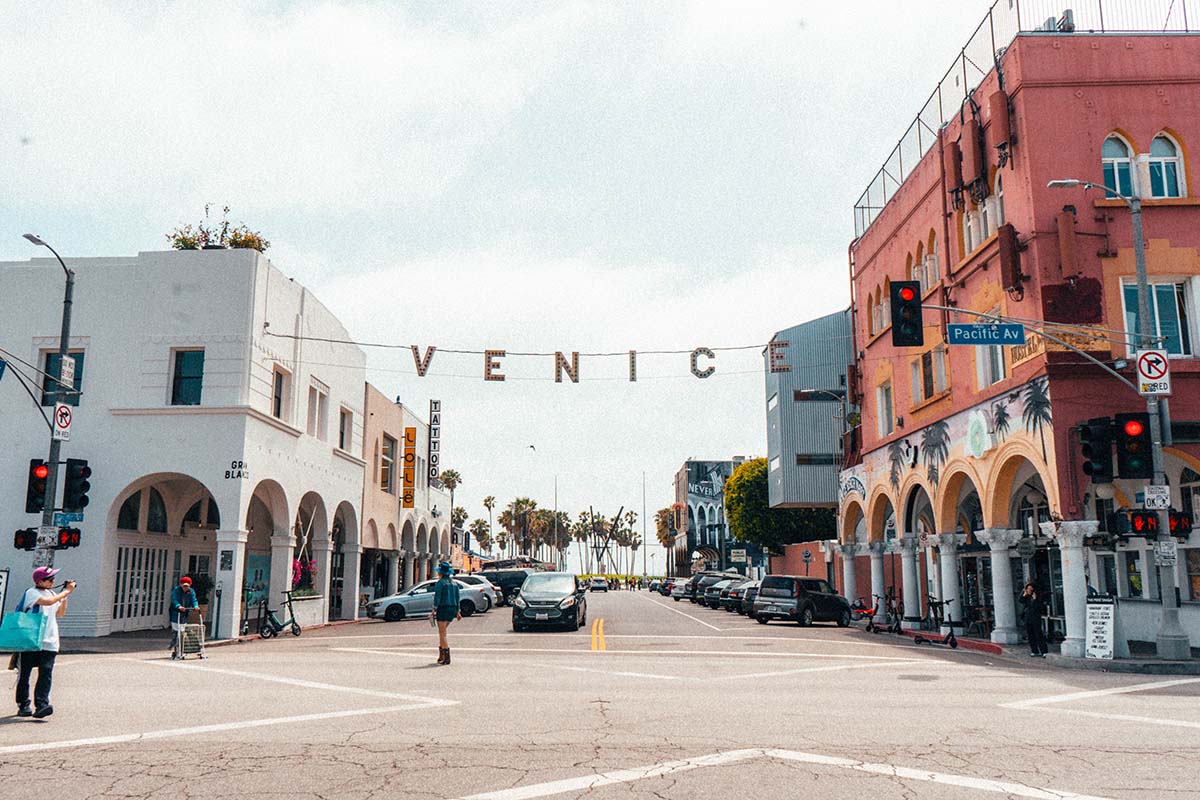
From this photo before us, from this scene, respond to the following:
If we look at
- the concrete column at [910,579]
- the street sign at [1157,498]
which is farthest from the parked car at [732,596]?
the street sign at [1157,498]

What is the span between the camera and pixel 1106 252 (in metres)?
20.7

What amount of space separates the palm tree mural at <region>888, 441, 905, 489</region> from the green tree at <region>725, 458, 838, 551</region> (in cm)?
2438

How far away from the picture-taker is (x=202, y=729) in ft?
32.2

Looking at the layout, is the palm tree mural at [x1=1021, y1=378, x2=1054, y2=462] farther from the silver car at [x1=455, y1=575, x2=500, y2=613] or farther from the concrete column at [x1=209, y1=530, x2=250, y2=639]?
the silver car at [x1=455, y1=575, x2=500, y2=613]

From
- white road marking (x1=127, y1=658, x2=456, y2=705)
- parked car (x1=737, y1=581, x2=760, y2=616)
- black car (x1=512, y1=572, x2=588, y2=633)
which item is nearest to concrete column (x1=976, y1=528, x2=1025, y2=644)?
black car (x1=512, y1=572, x2=588, y2=633)

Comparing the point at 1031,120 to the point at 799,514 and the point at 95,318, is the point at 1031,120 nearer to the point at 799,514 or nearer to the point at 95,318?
the point at 95,318

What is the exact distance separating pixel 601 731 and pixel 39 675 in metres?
6.12

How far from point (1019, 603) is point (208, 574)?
25.7m

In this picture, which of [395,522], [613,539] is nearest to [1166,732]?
[395,522]

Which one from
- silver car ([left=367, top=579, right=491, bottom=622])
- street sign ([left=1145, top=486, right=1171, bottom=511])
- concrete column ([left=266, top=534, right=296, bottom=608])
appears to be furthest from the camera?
silver car ([left=367, top=579, right=491, bottom=622])

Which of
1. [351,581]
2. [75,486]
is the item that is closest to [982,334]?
[75,486]

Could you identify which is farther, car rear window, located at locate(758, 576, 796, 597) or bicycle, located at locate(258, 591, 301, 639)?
car rear window, located at locate(758, 576, 796, 597)

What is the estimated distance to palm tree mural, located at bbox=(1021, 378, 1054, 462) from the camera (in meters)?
20.1

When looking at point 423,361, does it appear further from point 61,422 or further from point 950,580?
point 950,580
